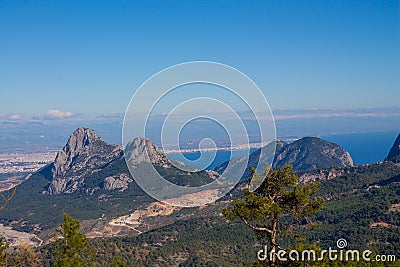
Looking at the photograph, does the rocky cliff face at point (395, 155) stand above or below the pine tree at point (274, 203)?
below

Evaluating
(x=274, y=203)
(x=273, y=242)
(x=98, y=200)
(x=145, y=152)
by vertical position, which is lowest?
(x=98, y=200)

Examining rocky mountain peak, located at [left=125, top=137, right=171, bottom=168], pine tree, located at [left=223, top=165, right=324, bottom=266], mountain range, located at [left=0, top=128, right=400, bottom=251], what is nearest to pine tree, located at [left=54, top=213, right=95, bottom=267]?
rocky mountain peak, located at [left=125, top=137, right=171, bottom=168]

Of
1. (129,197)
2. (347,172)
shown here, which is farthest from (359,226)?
(129,197)

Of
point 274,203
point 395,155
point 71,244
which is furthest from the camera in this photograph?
point 395,155

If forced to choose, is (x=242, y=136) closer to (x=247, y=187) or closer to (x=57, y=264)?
(x=247, y=187)

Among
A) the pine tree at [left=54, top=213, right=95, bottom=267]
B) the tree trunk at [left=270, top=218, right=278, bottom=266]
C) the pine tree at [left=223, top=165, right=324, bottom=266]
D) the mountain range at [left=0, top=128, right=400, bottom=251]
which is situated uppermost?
the pine tree at [left=223, top=165, right=324, bottom=266]

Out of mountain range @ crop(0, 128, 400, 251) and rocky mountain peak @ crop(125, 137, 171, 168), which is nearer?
rocky mountain peak @ crop(125, 137, 171, 168)

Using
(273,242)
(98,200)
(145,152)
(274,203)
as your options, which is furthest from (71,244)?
(98,200)

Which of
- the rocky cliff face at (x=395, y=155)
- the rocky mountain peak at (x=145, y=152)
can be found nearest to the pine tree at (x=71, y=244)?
the rocky mountain peak at (x=145, y=152)

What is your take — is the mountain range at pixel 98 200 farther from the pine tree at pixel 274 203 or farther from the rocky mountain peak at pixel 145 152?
the pine tree at pixel 274 203

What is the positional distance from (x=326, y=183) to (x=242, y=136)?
12304 cm

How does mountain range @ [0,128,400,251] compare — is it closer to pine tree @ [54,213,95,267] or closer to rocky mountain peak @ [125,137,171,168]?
rocky mountain peak @ [125,137,171,168]

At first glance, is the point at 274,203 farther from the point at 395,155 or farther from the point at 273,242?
the point at 395,155

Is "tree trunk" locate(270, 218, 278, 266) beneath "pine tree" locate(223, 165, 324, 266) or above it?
beneath
